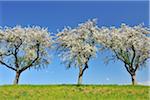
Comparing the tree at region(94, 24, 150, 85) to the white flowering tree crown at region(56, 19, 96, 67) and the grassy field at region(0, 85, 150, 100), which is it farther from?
the grassy field at region(0, 85, 150, 100)

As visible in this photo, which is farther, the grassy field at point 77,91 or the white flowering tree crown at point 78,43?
the white flowering tree crown at point 78,43

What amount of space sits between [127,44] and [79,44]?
7.06 metres

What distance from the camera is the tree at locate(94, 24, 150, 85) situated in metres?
56.2

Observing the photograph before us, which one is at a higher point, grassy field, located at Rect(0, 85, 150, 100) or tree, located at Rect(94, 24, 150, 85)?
tree, located at Rect(94, 24, 150, 85)

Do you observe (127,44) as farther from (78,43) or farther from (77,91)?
(77,91)

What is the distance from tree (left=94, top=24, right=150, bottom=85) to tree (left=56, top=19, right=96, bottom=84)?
1.33m

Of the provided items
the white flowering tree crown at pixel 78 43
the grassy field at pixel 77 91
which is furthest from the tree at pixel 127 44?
the grassy field at pixel 77 91

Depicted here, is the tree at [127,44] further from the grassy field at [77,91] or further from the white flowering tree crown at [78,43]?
the grassy field at [77,91]

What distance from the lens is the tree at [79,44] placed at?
54000 millimetres

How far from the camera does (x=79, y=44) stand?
5538cm

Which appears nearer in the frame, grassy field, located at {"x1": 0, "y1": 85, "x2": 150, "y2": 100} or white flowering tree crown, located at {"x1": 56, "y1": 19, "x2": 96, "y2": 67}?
grassy field, located at {"x1": 0, "y1": 85, "x2": 150, "y2": 100}

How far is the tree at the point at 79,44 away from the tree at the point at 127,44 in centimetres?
133

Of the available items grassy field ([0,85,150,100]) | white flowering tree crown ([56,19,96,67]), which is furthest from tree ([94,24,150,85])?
grassy field ([0,85,150,100])

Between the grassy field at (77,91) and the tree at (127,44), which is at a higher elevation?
the tree at (127,44)
